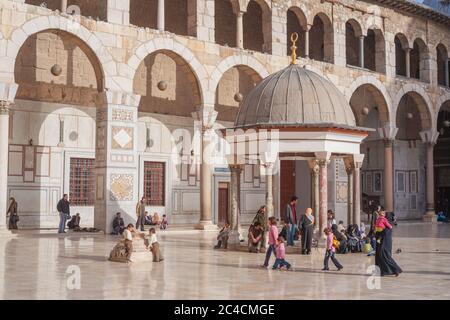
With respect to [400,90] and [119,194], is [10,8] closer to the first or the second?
[119,194]

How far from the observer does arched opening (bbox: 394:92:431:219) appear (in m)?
28.2

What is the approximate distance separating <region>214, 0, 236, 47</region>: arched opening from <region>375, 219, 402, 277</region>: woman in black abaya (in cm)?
1520

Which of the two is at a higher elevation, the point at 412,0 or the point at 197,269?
the point at 412,0

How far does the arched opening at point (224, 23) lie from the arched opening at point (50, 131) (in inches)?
215

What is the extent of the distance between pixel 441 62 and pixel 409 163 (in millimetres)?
5195

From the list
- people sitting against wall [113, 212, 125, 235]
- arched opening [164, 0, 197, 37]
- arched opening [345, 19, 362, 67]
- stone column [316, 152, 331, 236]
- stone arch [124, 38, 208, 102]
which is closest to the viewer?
stone column [316, 152, 331, 236]

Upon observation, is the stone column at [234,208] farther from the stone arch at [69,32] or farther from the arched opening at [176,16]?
the arched opening at [176,16]

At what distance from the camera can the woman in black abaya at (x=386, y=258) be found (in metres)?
9.09

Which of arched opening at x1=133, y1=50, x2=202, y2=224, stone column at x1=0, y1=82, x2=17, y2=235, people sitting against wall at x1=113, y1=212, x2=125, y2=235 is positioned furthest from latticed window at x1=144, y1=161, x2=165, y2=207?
stone column at x1=0, y1=82, x2=17, y2=235

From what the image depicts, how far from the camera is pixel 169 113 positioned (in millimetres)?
22531

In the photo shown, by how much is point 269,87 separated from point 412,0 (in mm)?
15168

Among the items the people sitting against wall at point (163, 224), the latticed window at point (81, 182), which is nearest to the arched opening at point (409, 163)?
the people sitting against wall at point (163, 224)

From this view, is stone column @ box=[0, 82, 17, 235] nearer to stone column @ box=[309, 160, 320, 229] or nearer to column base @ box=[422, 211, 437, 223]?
stone column @ box=[309, 160, 320, 229]
